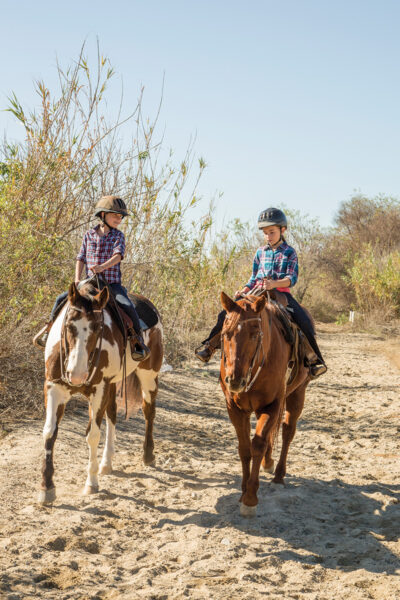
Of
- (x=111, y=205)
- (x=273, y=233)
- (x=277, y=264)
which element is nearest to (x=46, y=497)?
(x=111, y=205)

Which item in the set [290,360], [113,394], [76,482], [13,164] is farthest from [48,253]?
[290,360]

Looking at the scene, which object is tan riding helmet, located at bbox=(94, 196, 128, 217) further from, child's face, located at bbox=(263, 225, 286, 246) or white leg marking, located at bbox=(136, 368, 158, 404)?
white leg marking, located at bbox=(136, 368, 158, 404)

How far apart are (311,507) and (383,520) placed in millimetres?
608

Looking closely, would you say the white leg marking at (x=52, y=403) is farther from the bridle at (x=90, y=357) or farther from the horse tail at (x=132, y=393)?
the horse tail at (x=132, y=393)

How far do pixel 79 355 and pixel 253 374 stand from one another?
1.44m

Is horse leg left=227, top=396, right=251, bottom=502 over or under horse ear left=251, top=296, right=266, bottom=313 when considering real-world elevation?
under

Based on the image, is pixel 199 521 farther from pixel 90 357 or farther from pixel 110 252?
pixel 110 252

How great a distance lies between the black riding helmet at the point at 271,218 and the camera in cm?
541

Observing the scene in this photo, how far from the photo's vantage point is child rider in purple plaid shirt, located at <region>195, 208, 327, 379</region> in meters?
5.36

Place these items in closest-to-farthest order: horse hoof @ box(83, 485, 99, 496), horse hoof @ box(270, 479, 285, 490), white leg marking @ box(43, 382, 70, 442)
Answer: white leg marking @ box(43, 382, 70, 442)
horse hoof @ box(83, 485, 99, 496)
horse hoof @ box(270, 479, 285, 490)

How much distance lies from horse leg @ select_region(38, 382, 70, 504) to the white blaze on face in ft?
1.39

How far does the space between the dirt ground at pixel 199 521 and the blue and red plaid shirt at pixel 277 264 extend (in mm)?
2019

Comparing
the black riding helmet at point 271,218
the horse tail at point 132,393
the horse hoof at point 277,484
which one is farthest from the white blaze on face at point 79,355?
the horse hoof at point 277,484

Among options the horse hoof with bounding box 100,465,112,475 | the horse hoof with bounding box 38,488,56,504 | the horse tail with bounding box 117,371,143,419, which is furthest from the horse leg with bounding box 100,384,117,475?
the horse hoof with bounding box 38,488,56,504
